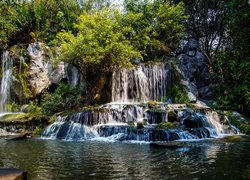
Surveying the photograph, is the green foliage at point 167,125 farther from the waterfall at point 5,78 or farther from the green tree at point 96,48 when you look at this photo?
the waterfall at point 5,78

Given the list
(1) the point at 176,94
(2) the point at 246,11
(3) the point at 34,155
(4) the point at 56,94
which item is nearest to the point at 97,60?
(4) the point at 56,94

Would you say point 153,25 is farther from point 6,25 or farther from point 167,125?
point 167,125

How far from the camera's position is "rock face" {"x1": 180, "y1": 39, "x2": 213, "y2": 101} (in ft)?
89.8

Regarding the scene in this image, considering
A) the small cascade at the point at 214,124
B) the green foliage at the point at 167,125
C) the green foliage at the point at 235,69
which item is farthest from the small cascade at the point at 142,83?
the green foliage at the point at 167,125

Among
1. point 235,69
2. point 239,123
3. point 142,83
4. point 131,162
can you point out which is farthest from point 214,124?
point 131,162

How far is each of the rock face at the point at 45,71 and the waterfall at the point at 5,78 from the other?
1.61m

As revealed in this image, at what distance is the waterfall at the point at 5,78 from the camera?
74.6 ft

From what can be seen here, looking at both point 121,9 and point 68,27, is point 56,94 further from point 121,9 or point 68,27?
point 121,9

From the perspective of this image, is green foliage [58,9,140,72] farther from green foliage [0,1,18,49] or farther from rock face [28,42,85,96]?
green foliage [0,1,18,49]

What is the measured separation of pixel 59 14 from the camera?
93.9ft

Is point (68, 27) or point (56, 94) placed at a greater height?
point (68, 27)

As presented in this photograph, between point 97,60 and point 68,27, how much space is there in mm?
10816

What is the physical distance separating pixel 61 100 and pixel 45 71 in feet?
14.0

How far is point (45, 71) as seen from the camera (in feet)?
79.5
